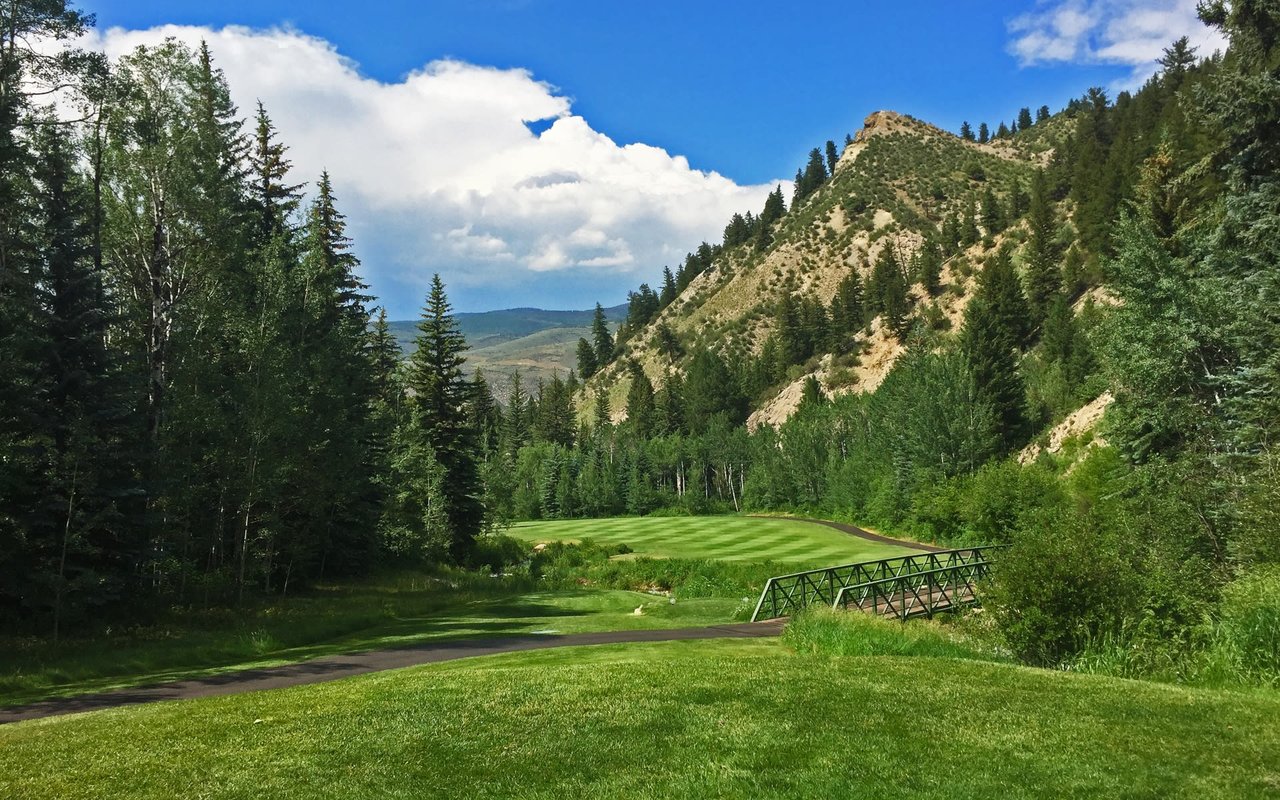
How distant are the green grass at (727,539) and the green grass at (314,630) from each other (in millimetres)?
17477

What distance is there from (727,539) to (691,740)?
164ft

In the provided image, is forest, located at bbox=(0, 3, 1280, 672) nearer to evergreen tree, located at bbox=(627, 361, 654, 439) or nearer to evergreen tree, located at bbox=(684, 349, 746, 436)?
evergreen tree, located at bbox=(684, 349, 746, 436)

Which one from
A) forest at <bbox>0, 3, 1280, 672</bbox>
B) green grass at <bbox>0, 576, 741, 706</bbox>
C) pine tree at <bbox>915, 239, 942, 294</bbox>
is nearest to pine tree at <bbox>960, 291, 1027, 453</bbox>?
forest at <bbox>0, 3, 1280, 672</bbox>

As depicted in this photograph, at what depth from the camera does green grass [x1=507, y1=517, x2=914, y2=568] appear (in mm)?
46125

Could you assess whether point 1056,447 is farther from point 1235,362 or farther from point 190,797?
point 190,797

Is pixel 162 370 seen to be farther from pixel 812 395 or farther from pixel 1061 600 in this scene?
pixel 812 395

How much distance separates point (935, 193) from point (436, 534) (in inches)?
4883

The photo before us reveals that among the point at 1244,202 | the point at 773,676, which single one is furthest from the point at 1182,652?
the point at 1244,202

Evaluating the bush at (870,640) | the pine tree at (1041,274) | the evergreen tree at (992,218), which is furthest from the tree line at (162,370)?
the evergreen tree at (992,218)

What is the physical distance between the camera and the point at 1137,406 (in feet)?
90.8

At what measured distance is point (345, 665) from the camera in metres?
16.3

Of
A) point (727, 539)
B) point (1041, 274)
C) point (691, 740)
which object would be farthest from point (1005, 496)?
point (1041, 274)

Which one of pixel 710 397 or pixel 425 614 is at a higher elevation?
pixel 710 397

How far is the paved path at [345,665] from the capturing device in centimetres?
1302
